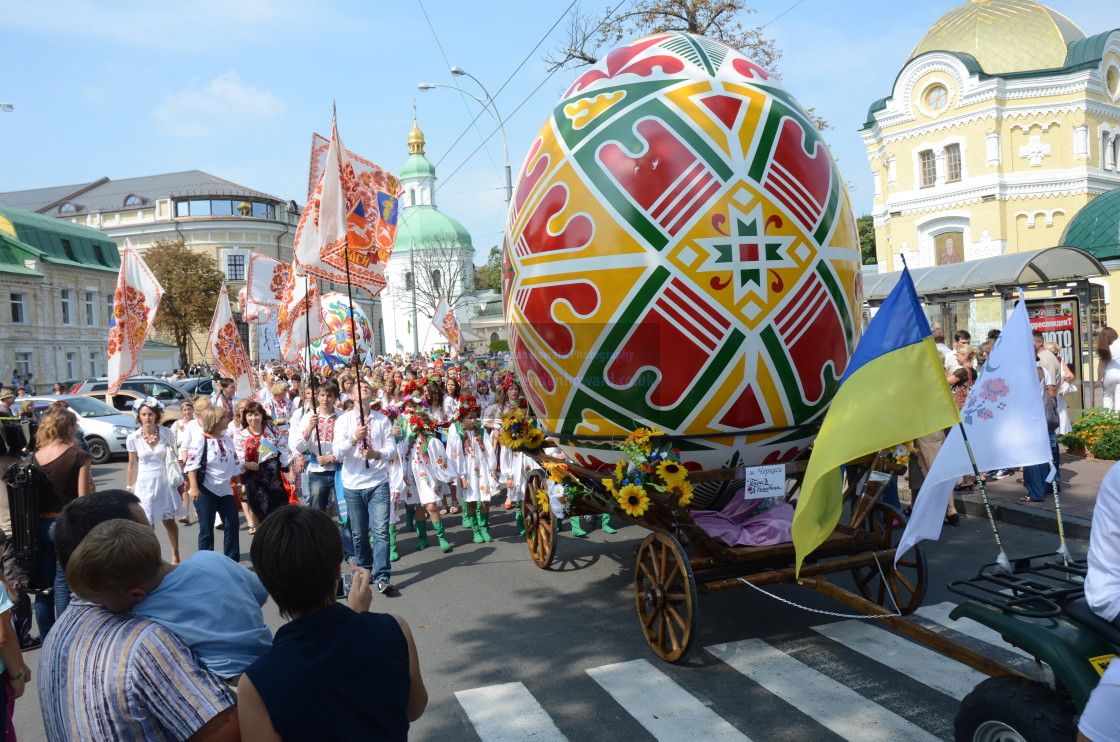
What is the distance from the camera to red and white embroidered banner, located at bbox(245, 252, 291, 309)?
17062 mm

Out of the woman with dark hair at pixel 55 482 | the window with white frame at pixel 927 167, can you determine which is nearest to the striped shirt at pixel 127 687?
the woman with dark hair at pixel 55 482

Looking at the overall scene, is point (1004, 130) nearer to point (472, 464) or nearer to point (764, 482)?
point (472, 464)

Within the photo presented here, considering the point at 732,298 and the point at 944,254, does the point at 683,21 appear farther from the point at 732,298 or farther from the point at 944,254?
the point at 944,254

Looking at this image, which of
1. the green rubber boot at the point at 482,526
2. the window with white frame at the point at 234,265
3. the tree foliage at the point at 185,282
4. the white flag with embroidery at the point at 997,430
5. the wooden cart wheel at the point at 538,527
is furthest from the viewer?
Result: the window with white frame at the point at 234,265

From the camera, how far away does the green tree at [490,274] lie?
8614 cm

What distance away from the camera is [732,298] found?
511 centimetres

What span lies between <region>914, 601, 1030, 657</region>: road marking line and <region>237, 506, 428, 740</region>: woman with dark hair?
4.04 metres

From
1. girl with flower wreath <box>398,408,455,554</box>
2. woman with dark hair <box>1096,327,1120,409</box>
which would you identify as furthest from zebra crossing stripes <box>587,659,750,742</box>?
woman with dark hair <box>1096,327,1120,409</box>

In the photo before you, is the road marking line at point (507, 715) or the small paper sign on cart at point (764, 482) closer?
the road marking line at point (507, 715)

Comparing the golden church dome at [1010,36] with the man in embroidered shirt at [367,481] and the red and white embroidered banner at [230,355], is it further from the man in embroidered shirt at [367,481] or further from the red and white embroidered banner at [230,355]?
the man in embroidered shirt at [367,481]

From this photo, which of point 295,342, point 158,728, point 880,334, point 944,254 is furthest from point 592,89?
point 944,254

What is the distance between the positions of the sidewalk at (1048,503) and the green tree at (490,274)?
74.7m

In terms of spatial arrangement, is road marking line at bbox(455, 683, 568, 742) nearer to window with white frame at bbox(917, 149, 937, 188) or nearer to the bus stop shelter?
the bus stop shelter

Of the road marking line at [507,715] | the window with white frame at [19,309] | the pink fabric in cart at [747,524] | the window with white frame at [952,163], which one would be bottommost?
the road marking line at [507,715]
